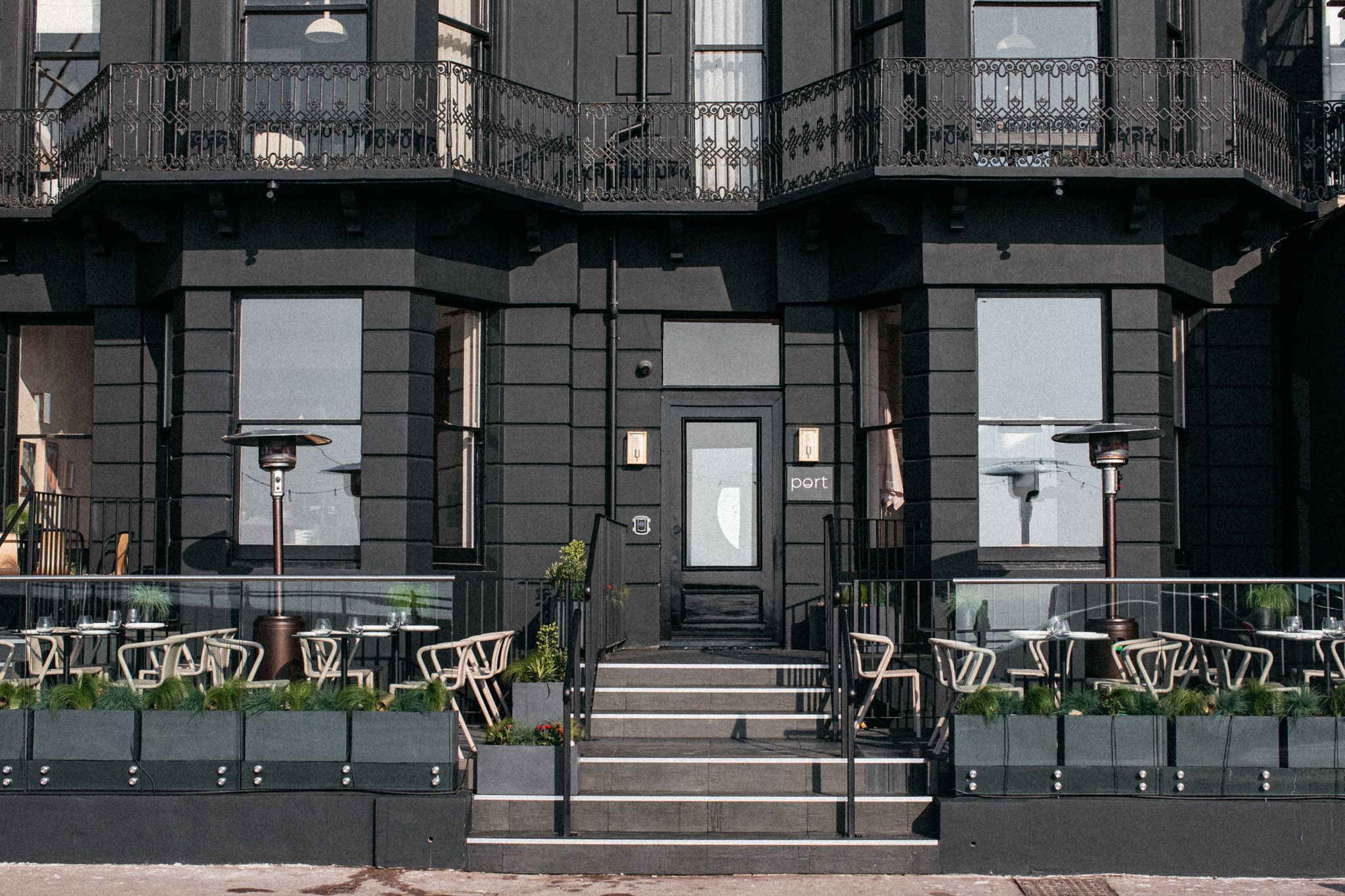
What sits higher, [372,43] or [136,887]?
[372,43]

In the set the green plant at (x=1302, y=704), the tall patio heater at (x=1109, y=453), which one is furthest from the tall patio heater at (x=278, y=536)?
the green plant at (x=1302, y=704)

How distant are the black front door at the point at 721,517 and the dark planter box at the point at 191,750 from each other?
5.10m

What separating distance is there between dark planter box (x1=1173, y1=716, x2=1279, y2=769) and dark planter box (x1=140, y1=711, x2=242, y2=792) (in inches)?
243

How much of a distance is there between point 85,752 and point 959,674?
241 inches

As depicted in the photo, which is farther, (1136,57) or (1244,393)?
(1244,393)

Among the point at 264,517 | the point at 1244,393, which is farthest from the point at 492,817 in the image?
the point at 1244,393

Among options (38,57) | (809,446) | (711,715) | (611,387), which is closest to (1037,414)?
(809,446)

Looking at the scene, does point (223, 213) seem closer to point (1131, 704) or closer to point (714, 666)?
point (714, 666)

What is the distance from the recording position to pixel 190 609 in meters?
9.24

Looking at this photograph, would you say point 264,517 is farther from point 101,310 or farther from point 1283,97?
point 1283,97

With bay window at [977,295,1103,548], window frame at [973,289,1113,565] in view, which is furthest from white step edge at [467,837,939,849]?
bay window at [977,295,1103,548]

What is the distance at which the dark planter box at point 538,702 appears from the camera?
9.61 meters

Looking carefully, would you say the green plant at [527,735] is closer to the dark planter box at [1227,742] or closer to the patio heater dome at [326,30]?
the dark planter box at [1227,742]

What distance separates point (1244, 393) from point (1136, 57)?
348 cm
